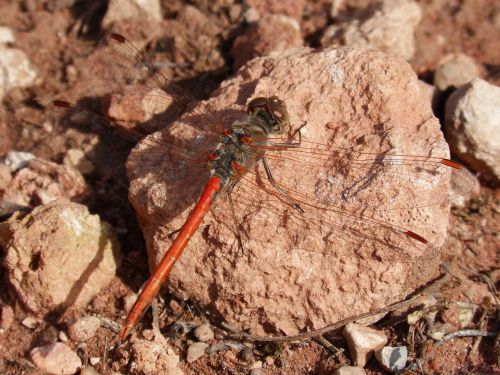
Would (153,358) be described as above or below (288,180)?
below

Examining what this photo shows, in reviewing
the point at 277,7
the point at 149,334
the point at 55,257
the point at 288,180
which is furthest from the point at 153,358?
the point at 277,7

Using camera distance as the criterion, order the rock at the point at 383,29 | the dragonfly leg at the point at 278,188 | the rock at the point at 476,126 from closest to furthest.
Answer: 1. the dragonfly leg at the point at 278,188
2. the rock at the point at 476,126
3. the rock at the point at 383,29

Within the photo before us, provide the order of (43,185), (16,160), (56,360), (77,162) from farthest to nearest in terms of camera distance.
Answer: (77,162), (16,160), (43,185), (56,360)

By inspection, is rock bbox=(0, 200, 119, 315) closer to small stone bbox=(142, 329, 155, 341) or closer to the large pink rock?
the large pink rock

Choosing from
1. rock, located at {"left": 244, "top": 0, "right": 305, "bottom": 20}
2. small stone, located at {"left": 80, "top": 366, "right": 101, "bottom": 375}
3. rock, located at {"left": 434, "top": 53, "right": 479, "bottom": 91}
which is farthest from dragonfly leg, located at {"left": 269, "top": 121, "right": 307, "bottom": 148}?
rock, located at {"left": 244, "top": 0, "right": 305, "bottom": 20}

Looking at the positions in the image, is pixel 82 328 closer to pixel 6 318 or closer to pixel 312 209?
pixel 6 318

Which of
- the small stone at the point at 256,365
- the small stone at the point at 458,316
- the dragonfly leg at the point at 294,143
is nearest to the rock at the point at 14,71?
the dragonfly leg at the point at 294,143

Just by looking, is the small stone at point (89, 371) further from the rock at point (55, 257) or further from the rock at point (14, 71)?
the rock at point (14, 71)
